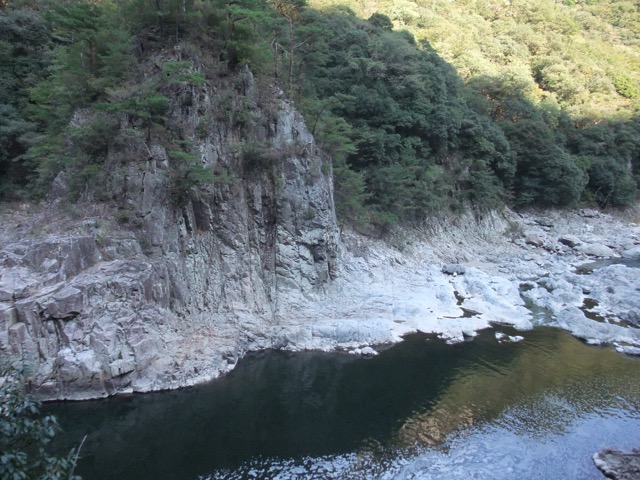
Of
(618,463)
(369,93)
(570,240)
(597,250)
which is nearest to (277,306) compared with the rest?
(618,463)

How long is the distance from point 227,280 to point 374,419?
9167 mm

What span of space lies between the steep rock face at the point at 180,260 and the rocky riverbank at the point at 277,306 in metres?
0.05

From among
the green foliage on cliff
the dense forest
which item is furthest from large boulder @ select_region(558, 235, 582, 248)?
the green foliage on cliff

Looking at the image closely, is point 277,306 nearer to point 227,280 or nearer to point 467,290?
point 227,280

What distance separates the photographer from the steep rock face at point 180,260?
1392 centimetres

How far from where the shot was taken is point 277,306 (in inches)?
787

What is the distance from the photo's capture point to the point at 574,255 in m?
34.4

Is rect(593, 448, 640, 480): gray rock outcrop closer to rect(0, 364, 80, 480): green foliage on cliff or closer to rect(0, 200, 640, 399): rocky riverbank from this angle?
rect(0, 200, 640, 399): rocky riverbank

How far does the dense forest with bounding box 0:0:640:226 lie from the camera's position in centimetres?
1855

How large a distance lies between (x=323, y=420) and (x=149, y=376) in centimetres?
626

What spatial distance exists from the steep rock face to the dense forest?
1365 millimetres

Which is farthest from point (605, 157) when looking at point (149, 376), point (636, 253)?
point (149, 376)

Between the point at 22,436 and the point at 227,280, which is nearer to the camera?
the point at 22,436

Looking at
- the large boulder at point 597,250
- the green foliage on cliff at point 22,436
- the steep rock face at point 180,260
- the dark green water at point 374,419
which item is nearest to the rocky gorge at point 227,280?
the steep rock face at point 180,260
